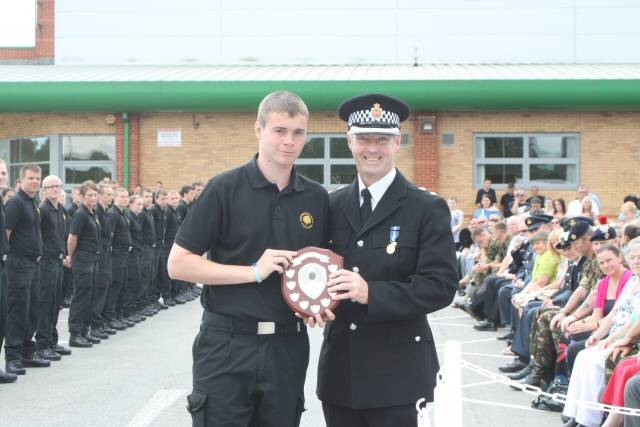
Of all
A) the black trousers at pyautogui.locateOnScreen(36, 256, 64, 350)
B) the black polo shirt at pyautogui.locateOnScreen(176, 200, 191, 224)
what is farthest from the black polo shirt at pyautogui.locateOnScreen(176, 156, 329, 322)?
the black polo shirt at pyautogui.locateOnScreen(176, 200, 191, 224)

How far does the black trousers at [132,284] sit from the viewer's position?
14.3m

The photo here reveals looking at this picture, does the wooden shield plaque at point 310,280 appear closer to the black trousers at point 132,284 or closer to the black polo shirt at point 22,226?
the black polo shirt at point 22,226

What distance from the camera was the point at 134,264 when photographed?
1466 centimetres

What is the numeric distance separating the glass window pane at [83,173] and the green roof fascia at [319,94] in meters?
1.79

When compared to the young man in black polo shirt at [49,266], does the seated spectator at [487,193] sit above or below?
above

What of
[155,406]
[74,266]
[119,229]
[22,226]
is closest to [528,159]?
[119,229]

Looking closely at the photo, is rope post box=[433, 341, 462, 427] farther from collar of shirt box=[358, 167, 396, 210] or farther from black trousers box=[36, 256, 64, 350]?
black trousers box=[36, 256, 64, 350]

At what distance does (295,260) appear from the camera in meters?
3.60

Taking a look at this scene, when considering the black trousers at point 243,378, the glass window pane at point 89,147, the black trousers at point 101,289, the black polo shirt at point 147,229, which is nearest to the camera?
the black trousers at point 243,378

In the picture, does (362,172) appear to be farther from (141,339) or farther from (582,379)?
(141,339)

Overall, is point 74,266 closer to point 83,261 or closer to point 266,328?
point 83,261

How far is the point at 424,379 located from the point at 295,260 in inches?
32.1

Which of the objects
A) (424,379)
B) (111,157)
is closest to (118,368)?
(424,379)
